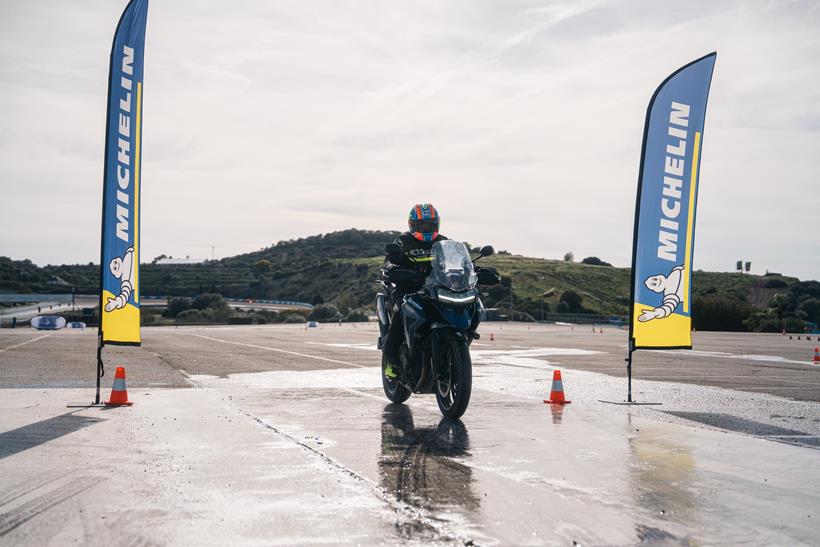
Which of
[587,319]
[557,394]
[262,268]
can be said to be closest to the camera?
[557,394]

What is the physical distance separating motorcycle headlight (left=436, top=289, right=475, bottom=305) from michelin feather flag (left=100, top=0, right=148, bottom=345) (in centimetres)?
441

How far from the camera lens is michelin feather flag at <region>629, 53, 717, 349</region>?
478 inches

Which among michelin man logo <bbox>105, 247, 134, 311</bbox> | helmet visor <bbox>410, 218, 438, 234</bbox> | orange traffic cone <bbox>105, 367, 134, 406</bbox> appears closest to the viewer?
helmet visor <bbox>410, 218, 438, 234</bbox>

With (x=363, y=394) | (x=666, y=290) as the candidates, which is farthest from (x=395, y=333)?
(x=666, y=290)

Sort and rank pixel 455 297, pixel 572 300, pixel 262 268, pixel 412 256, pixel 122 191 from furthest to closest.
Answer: pixel 262 268
pixel 572 300
pixel 122 191
pixel 412 256
pixel 455 297

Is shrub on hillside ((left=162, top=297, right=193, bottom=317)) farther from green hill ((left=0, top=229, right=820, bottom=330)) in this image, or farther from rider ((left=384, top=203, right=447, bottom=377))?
rider ((left=384, top=203, right=447, bottom=377))

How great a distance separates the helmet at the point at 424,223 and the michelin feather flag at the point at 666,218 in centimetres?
334

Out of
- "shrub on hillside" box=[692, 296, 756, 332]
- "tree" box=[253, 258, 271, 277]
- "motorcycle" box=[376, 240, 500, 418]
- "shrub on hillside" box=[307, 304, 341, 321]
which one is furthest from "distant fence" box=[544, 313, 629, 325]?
"tree" box=[253, 258, 271, 277]

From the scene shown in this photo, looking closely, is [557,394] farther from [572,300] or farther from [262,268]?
[262,268]

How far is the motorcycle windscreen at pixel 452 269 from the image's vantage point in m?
9.36

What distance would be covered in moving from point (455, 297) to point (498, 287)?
346 feet

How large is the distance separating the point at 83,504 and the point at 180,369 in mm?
12239

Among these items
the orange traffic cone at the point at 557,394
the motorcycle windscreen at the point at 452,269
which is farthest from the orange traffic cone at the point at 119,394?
the orange traffic cone at the point at 557,394

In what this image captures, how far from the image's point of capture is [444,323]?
942 cm
